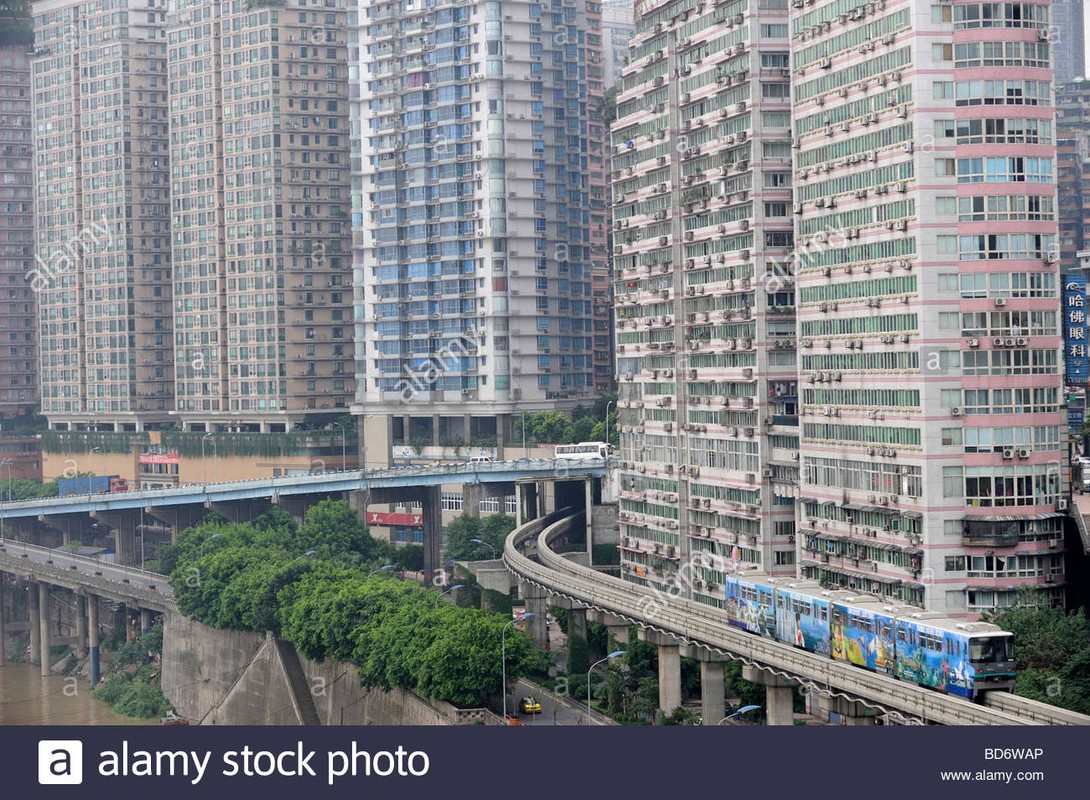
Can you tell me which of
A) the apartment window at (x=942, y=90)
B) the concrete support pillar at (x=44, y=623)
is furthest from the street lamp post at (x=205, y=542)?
the apartment window at (x=942, y=90)

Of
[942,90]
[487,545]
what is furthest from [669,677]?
[487,545]

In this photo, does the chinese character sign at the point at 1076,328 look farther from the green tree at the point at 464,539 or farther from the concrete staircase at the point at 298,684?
the green tree at the point at 464,539

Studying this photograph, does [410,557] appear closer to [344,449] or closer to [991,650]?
[344,449]

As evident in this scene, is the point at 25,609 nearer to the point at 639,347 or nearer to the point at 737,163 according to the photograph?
the point at 639,347

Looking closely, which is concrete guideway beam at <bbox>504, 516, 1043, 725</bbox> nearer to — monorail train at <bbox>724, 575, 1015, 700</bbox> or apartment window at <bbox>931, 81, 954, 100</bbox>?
monorail train at <bbox>724, 575, 1015, 700</bbox>

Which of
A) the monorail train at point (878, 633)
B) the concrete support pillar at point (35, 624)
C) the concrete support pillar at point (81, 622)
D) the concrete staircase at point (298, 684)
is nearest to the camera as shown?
the monorail train at point (878, 633)

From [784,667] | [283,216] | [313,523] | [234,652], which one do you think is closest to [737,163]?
[784,667]

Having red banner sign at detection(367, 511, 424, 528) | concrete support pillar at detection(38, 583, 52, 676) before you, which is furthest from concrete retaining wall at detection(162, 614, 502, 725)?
red banner sign at detection(367, 511, 424, 528)

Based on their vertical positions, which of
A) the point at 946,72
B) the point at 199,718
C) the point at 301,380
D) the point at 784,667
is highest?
the point at 946,72
